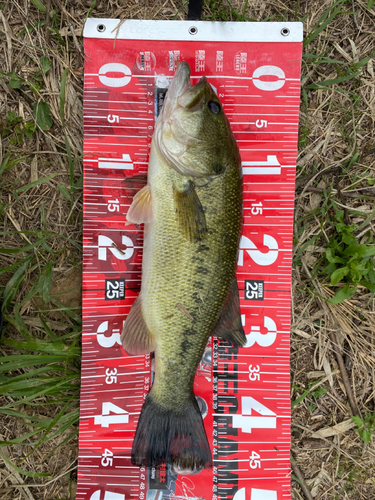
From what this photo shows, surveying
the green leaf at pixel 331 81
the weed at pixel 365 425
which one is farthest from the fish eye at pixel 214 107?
the weed at pixel 365 425

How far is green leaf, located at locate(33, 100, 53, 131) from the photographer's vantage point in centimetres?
248

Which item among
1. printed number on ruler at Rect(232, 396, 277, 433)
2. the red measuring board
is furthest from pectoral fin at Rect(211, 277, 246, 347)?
printed number on ruler at Rect(232, 396, 277, 433)

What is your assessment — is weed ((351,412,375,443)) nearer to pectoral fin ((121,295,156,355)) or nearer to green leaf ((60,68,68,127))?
pectoral fin ((121,295,156,355))

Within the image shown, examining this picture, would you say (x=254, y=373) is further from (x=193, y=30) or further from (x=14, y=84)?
(x=14, y=84)

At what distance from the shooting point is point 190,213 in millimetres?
2004

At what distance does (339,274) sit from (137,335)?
5.36 ft

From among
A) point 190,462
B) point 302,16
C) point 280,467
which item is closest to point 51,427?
point 190,462

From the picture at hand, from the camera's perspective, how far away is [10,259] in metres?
2.52

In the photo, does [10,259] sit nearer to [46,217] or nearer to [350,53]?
[46,217]

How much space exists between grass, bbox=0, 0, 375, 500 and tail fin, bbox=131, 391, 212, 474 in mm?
605

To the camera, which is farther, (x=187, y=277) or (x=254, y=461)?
(x=254, y=461)

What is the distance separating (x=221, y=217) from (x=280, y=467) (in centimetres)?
199

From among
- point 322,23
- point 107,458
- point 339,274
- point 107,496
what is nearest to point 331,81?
point 322,23

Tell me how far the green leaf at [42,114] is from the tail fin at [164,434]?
2136 millimetres
